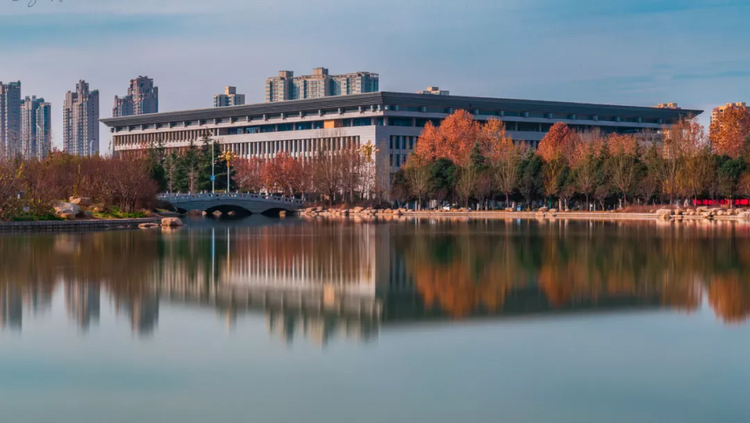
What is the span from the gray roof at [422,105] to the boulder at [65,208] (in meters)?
56.1

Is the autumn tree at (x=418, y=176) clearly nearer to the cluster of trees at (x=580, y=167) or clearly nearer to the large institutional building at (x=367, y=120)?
the cluster of trees at (x=580, y=167)

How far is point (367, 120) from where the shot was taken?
343 feet

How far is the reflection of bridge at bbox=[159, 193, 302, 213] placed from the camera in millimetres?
80188

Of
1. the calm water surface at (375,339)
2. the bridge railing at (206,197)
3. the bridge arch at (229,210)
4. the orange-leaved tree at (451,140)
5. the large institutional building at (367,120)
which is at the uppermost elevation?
the large institutional building at (367,120)

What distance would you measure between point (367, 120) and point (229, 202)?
27017mm

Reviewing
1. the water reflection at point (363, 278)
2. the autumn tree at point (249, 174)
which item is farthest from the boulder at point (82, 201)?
the autumn tree at point (249, 174)

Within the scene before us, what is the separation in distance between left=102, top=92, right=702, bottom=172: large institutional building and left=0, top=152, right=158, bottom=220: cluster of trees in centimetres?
3867

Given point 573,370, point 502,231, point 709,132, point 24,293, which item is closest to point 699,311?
point 573,370

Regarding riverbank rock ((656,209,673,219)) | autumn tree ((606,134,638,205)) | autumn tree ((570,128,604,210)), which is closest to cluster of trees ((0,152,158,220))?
autumn tree ((570,128,604,210))

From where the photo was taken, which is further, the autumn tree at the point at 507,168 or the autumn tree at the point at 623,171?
the autumn tree at the point at 507,168

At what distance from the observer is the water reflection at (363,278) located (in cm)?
1728

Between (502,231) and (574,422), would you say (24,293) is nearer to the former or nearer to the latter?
(574,422)

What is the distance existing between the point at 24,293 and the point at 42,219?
89.2ft

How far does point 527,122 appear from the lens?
364 ft
